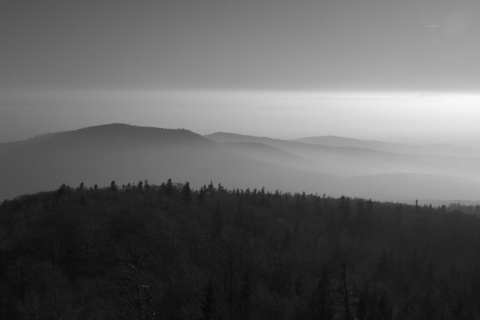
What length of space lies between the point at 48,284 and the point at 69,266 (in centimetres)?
1732

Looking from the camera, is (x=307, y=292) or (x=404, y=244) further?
(x=404, y=244)

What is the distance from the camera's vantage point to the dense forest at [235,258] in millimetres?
60034

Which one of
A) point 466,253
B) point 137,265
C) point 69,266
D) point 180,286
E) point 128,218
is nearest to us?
point 137,265

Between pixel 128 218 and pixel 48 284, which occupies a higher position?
Answer: pixel 128 218

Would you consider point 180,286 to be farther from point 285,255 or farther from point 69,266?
point 285,255

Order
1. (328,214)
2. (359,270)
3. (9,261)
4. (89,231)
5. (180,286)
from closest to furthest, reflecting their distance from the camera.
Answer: (180,286)
(9,261)
(89,231)
(359,270)
(328,214)

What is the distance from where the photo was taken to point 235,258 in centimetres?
8775

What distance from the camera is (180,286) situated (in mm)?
67250

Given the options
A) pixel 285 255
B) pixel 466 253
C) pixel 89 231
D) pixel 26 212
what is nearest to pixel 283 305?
pixel 285 255

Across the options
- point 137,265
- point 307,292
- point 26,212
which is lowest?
point 307,292

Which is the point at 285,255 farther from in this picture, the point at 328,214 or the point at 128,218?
the point at 328,214

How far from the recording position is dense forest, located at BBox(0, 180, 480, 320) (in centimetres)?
6003

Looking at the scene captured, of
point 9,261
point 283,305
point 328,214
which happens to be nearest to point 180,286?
point 283,305

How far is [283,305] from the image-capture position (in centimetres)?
6788
